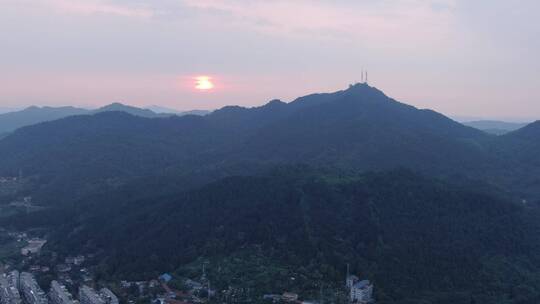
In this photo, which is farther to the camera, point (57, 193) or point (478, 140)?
point (478, 140)

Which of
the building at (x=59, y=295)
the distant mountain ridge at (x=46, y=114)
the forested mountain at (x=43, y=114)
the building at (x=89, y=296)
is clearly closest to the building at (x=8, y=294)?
the building at (x=59, y=295)

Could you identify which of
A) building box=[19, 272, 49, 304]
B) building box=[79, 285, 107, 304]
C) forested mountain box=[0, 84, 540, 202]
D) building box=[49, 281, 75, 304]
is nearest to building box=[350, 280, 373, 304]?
building box=[79, 285, 107, 304]

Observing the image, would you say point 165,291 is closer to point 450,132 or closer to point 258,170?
point 258,170

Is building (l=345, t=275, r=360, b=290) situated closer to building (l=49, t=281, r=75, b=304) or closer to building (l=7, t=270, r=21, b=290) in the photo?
building (l=49, t=281, r=75, b=304)

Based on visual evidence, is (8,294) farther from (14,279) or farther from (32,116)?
(32,116)

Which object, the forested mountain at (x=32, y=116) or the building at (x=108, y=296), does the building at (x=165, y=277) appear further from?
the forested mountain at (x=32, y=116)

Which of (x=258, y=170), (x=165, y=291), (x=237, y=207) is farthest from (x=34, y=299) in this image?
(x=258, y=170)
